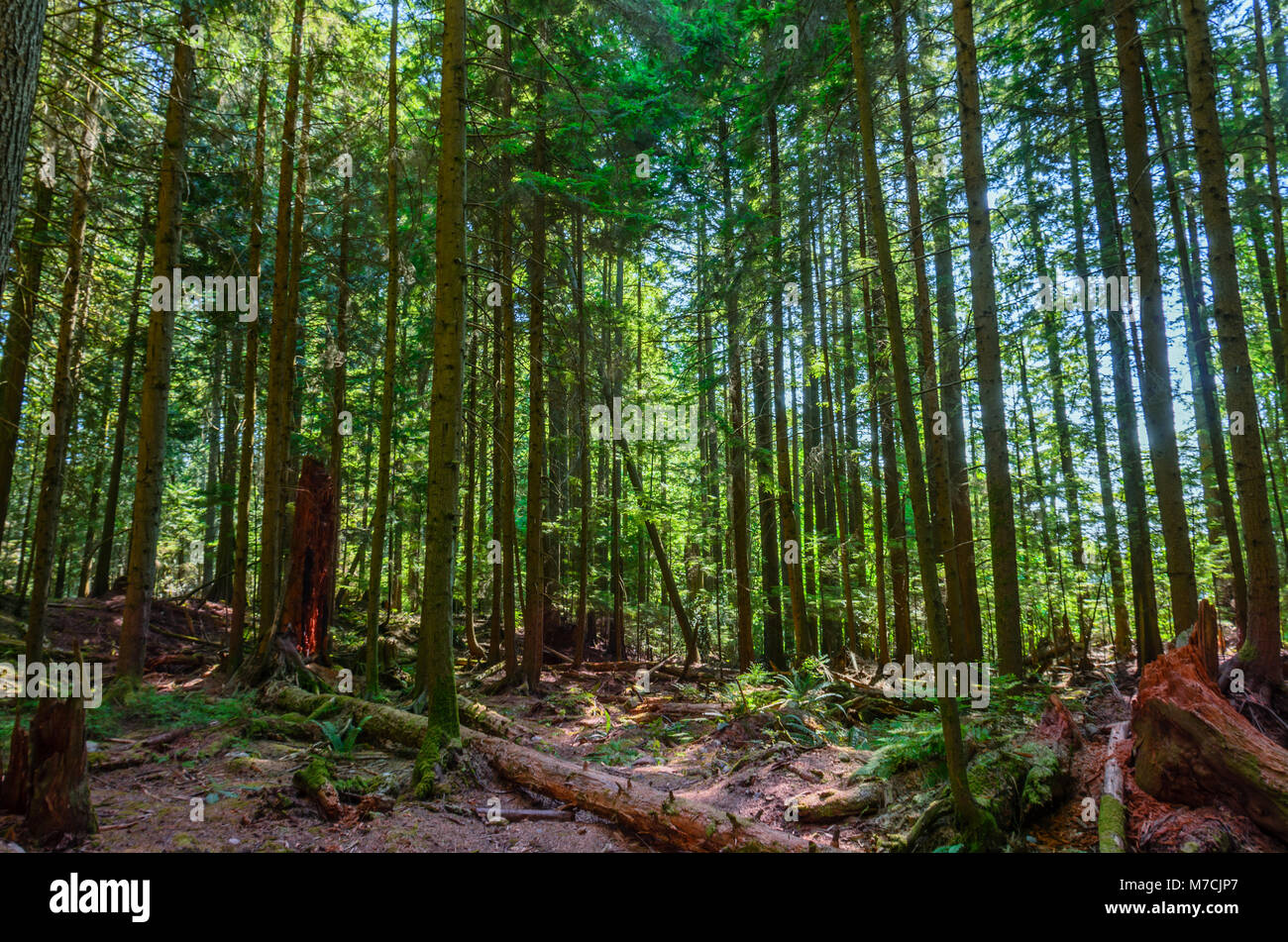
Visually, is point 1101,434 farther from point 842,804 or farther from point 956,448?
point 842,804

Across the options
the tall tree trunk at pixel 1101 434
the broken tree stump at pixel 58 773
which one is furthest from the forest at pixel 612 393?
the tall tree trunk at pixel 1101 434

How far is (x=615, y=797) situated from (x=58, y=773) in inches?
152

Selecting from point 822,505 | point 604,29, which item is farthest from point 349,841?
point 822,505

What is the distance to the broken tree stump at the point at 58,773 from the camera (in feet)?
13.0

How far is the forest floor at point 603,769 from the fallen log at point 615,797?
0.13 m

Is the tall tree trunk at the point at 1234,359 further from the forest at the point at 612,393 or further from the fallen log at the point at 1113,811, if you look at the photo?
the fallen log at the point at 1113,811

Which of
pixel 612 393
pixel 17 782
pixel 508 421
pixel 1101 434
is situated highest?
pixel 612 393

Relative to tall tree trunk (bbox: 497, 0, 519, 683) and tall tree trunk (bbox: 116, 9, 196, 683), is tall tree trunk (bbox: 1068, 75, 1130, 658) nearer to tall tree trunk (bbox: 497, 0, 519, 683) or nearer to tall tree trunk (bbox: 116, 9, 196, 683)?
tall tree trunk (bbox: 497, 0, 519, 683)

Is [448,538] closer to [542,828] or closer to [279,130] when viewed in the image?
[542,828]

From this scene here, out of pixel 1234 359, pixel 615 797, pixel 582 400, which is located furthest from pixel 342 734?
pixel 1234 359

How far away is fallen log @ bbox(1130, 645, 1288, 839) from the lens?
403 centimetres

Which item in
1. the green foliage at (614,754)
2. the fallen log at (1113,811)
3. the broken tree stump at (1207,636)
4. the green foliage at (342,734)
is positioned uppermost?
the broken tree stump at (1207,636)

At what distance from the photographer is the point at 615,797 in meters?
5.13

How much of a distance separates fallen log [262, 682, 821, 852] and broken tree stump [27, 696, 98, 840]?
307 cm
